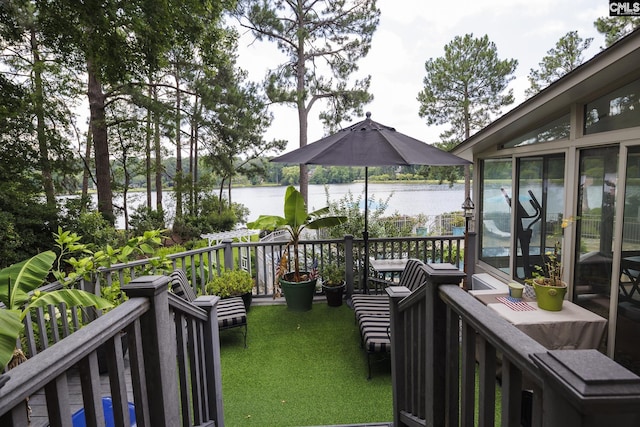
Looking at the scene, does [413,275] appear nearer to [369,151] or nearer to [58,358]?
[369,151]

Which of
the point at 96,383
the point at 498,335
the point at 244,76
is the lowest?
the point at 96,383

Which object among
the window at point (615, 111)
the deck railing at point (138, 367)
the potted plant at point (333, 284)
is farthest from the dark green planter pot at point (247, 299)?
the window at point (615, 111)

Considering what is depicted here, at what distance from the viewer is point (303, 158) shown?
4246 mm

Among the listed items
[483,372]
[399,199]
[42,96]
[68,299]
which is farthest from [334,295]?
[399,199]

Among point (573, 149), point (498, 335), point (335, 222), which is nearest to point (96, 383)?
point (498, 335)

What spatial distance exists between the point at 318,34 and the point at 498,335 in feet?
45.2

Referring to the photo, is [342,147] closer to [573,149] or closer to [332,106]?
[573,149]

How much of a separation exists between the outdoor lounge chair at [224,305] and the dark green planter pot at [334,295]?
1.32 metres

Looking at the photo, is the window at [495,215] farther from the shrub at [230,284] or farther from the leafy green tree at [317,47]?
the leafy green tree at [317,47]

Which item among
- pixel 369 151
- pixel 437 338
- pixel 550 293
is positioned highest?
pixel 369 151

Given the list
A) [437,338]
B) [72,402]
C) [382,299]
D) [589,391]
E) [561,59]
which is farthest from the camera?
[561,59]

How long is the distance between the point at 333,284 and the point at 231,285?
152 centimetres

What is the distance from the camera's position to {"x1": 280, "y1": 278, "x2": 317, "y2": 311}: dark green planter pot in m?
4.98

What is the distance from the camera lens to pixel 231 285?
4.93 meters
